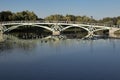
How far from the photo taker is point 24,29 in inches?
3282

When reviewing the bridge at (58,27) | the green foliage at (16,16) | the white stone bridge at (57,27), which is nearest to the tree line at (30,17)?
the green foliage at (16,16)

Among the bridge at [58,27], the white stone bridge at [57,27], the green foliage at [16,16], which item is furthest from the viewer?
the green foliage at [16,16]

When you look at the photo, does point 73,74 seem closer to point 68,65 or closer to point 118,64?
point 68,65

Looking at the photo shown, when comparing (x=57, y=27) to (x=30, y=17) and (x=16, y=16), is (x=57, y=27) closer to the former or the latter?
(x=16, y=16)

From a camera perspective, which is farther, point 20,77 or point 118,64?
point 118,64

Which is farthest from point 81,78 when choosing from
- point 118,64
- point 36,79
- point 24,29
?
point 24,29

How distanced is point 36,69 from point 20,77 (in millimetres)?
2805

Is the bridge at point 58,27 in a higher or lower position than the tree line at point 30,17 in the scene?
lower

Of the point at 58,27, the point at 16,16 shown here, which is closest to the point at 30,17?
the point at 16,16

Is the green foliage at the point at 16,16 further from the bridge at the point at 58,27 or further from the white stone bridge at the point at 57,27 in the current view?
the bridge at the point at 58,27

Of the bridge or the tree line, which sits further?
the tree line

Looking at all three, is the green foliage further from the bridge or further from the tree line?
the bridge

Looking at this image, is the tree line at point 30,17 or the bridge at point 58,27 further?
the tree line at point 30,17

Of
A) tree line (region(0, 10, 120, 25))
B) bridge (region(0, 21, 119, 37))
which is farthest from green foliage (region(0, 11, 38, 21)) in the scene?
bridge (region(0, 21, 119, 37))
